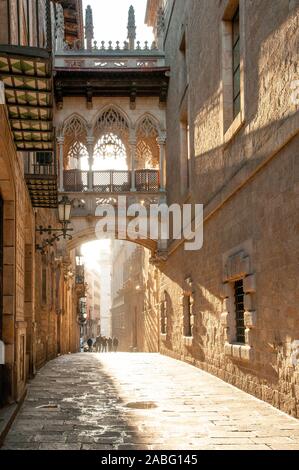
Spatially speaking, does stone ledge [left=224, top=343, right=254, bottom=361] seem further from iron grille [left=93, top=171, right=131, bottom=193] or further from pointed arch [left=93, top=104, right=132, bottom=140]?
pointed arch [left=93, top=104, right=132, bottom=140]

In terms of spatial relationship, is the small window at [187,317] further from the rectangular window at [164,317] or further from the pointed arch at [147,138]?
the pointed arch at [147,138]

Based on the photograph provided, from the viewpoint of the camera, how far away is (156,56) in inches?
872

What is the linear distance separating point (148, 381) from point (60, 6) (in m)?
16.7

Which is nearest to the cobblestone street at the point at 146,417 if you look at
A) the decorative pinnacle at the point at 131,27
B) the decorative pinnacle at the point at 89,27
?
the decorative pinnacle at the point at 131,27

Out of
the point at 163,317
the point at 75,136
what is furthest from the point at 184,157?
the point at 163,317

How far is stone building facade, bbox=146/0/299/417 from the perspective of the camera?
7.80 meters

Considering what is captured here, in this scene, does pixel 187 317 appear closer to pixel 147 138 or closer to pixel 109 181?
pixel 109 181

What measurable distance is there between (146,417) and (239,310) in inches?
154

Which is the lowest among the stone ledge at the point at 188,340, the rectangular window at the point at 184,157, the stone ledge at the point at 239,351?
the stone ledge at the point at 188,340

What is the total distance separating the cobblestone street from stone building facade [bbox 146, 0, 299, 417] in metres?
0.58

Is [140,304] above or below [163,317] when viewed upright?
above

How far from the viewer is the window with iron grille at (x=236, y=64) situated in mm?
11305

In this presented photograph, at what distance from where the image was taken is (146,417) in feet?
24.9

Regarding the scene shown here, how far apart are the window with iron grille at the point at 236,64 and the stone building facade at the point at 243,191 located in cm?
2
